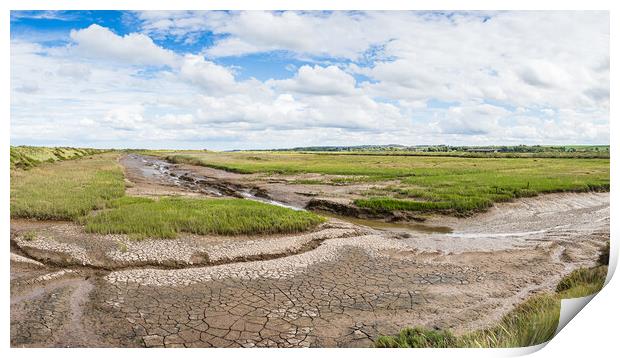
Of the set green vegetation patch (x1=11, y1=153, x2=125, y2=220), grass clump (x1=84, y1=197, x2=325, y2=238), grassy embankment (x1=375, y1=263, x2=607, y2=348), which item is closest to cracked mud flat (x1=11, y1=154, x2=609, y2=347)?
grassy embankment (x1=375, y1=263, x2=607, y2=348)

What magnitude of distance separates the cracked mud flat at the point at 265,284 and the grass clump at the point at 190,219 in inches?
25.4

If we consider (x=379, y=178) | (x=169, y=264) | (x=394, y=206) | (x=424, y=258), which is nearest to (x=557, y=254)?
(x=424, y=258)

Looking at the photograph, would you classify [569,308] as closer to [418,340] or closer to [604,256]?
[418,340]

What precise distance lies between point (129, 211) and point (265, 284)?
790 centimetres

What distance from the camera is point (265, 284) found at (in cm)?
852

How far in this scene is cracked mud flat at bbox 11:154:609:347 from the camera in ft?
21.8

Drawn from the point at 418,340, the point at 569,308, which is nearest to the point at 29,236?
the point at 418,340

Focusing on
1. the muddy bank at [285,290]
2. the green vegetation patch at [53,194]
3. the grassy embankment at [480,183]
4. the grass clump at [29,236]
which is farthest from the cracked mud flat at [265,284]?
the grassy embankment at [480,183]

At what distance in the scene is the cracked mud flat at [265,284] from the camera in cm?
664

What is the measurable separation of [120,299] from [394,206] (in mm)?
13860

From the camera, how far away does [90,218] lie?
12.8 meters

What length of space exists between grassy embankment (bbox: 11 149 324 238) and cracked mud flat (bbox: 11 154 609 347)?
0.58m

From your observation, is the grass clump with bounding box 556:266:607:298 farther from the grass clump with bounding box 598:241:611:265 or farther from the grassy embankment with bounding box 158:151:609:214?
the grassy embankment with bounding box 158:151:609:214
